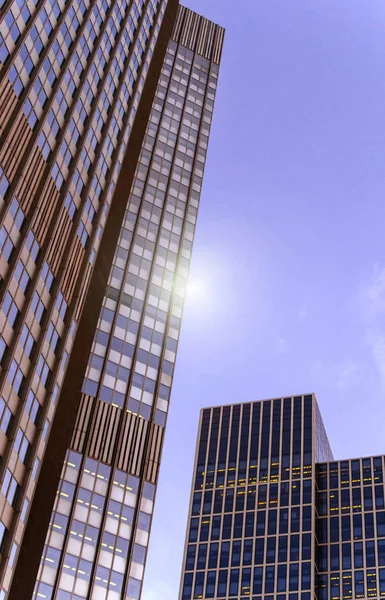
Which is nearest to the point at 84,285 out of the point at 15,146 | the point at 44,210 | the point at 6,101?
the point at 44,210

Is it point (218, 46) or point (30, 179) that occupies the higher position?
point (218, 46)

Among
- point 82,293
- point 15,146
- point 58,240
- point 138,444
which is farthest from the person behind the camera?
point 138,444

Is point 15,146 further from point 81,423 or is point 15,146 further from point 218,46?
point 218,46

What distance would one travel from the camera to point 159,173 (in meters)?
116

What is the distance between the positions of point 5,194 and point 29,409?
15.3m

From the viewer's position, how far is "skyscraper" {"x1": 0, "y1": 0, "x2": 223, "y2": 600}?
5641 centimetres

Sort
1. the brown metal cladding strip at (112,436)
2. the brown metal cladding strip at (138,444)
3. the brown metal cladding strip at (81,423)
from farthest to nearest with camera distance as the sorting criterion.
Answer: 1. the brown metal cladding strip at (138,444)
2. the brown metal cladding strip at (112,436)
3. the brown metal cladding strip at (81,423)

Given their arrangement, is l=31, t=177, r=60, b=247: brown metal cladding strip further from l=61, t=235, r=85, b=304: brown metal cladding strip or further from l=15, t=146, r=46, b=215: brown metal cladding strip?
l=61, t=235, r=85, b=304: brown metal cladding strip

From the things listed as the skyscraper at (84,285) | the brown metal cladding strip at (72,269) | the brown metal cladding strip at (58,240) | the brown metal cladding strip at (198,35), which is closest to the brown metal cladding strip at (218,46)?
the brown metal cladding strip at (198,35)

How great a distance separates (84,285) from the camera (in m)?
69.6

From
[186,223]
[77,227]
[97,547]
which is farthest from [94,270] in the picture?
[186,223]

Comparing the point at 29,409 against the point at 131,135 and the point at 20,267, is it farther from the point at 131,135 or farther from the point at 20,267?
the point at 131,135

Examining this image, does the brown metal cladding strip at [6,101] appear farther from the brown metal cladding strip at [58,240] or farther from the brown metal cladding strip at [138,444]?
the brown metal cladding strip at [138,444]

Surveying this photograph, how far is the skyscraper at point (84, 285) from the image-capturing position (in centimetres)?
5641
